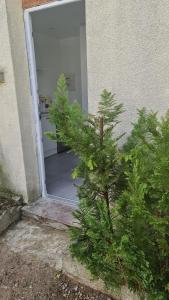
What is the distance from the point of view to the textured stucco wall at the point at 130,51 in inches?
83.3

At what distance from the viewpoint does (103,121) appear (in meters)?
1.80

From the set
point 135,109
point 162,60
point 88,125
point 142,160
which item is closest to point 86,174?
point 88,125

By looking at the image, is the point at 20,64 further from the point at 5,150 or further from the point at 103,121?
the point at 103,121

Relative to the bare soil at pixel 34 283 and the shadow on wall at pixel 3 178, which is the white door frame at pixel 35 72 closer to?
A: the shadow on wall at pixel 3 178

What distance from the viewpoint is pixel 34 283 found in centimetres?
247

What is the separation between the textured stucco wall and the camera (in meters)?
2.12

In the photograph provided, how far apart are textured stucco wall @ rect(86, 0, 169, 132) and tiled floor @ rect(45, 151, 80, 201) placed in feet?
4.70

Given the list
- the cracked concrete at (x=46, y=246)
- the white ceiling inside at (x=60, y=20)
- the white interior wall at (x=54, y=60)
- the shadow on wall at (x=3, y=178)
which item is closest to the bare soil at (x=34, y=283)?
the cracked concrete at (x=46, y=246)

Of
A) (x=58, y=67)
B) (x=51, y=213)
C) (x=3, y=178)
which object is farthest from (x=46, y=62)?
(x=51, y=213)

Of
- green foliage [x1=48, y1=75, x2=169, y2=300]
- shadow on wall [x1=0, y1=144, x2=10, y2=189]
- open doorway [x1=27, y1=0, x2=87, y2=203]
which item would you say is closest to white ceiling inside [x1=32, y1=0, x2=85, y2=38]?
open doorway [x1=27, y1=0, x2=87, y2=203]

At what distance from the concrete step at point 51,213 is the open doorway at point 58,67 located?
161mm

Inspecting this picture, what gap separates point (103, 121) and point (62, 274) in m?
1.66

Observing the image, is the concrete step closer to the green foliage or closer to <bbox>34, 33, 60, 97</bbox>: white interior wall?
the green foliage

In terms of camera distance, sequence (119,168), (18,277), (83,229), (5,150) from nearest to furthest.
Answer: (119,168) < (83,229) < (18,277) < (5,150)
